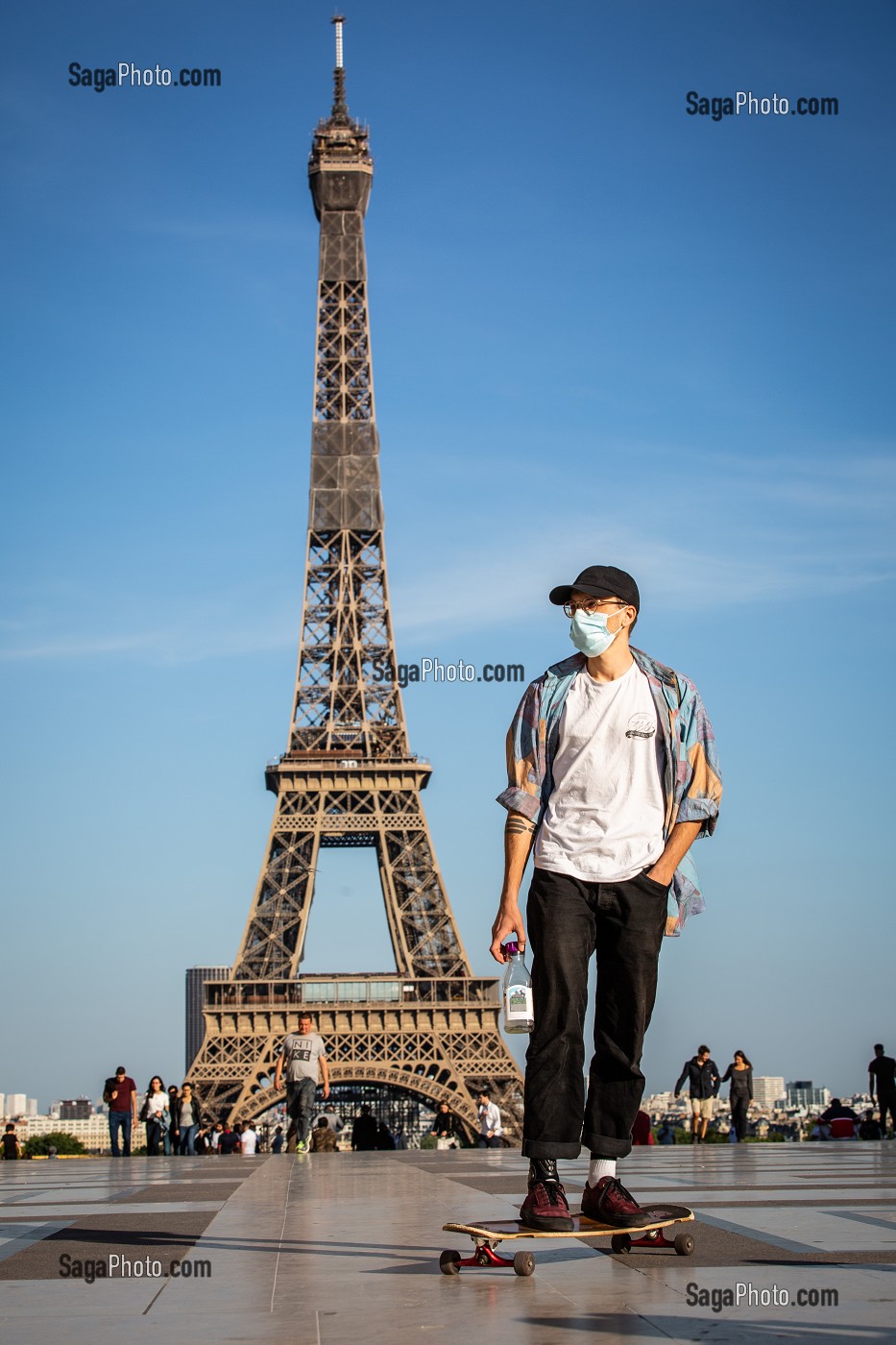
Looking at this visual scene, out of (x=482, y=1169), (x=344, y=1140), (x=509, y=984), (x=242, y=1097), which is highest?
(x=509, y=984)

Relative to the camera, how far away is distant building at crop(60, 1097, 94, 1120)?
18300 centimetres

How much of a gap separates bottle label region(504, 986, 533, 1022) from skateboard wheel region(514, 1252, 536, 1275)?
84cm

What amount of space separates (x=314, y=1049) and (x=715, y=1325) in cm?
1610

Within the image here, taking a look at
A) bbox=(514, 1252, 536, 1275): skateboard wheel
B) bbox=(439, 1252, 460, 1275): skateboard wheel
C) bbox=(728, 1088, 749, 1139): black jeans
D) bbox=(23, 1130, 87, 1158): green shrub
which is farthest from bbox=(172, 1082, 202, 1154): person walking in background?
Result: bbox=(23, 1130, 87, 1158): green shrub

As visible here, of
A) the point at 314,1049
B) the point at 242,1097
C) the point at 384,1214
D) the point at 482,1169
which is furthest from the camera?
the point at 242,1097

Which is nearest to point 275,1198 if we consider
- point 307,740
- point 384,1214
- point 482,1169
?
point 384,1214

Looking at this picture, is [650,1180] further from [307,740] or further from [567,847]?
[307,740]

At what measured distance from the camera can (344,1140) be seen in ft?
285

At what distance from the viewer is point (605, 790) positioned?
5.96m

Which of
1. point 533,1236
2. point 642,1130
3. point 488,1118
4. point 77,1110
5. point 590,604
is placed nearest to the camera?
point 533,1236

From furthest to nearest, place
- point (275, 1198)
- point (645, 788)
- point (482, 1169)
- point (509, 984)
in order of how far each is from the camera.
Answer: point (482, 1169) < point (275, 1198) < point (645, 788) < point (509, 984)

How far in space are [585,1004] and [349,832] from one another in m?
54.6

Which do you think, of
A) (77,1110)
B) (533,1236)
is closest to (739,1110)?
(533,1236)

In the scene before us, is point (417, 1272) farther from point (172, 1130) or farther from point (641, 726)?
point (172, 1130)
